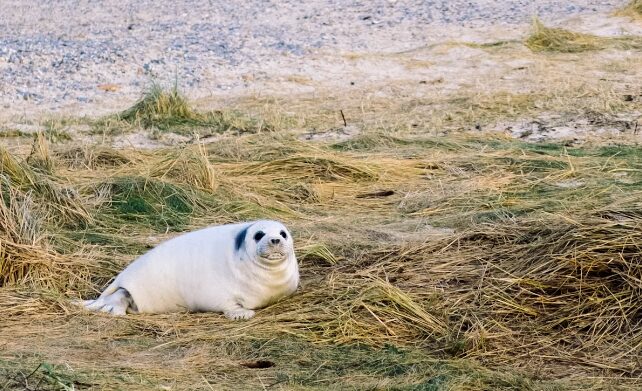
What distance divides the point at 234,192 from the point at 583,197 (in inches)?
91.1

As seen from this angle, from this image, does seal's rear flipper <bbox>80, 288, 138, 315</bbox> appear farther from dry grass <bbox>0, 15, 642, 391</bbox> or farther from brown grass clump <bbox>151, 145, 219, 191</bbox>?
brown grass clump <bbox>151, 145, 219, 191</bbox>

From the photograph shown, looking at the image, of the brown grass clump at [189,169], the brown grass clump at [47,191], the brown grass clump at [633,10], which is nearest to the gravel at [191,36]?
the brown grass clump at [633,10]

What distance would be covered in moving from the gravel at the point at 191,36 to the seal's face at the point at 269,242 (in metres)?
7.15

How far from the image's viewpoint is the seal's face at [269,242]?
552cm

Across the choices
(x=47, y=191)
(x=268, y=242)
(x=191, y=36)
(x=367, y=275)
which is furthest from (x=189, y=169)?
(x=191, y=36)

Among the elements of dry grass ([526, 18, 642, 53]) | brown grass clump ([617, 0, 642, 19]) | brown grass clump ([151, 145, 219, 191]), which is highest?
brown grass clump ([151, 145, 219, 191])

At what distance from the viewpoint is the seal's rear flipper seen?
5.73 metres

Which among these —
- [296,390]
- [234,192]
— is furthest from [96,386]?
[234,192]

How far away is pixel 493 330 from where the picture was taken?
5.18 m

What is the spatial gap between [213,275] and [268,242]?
431mm

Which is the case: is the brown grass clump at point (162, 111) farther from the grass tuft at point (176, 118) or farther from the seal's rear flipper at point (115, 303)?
the seal's rear flipper at point (115, 303)

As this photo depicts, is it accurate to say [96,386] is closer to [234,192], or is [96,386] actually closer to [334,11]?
[234,192]

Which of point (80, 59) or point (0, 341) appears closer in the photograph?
point (0, 341)

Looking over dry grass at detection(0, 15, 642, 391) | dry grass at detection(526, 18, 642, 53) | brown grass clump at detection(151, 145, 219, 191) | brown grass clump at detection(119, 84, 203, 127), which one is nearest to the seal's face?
dry grass at detection(0, 15, 642, 391)
